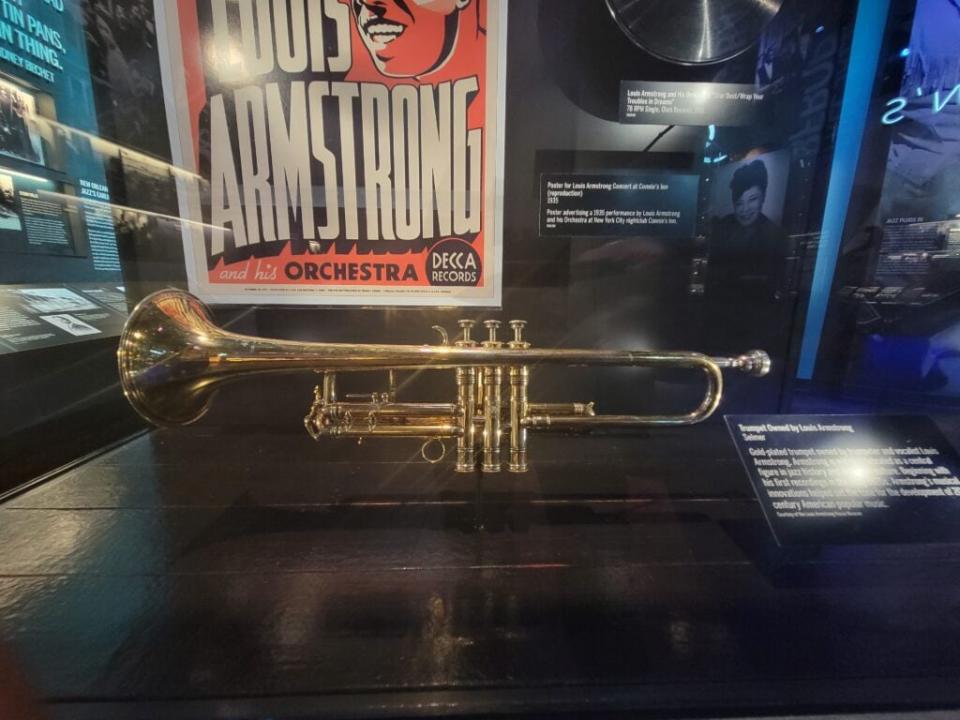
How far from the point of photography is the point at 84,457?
1.33 metres

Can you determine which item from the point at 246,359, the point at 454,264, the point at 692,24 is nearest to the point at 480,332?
the point at 454,264

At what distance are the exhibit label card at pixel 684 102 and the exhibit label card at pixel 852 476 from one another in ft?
3.44

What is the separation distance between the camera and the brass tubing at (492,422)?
3.38ft

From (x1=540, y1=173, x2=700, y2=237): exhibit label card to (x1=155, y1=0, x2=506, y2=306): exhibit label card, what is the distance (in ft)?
0.70

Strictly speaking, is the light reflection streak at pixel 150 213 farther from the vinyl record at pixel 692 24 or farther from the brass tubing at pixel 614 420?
the vinyl record at pixel 692 24

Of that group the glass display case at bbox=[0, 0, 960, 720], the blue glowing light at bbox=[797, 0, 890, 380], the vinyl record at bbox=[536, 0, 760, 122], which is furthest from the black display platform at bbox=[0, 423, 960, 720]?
the vinyl record at bbox=[536, 0, 760, 122]

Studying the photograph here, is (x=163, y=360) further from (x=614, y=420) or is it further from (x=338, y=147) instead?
(x=614, y=420)

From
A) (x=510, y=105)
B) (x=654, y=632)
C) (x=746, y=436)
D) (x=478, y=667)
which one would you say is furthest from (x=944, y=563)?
(x=510, y=105)

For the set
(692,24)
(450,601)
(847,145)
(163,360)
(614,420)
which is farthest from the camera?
(847,145)

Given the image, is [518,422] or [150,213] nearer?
[518,422]

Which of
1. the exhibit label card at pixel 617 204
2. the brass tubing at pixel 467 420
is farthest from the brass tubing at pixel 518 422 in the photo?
the exhibit label card at pixel 617 204

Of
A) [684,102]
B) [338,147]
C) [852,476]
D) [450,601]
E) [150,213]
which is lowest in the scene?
[450,601]

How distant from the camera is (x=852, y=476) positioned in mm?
852

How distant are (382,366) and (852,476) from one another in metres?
1.16
